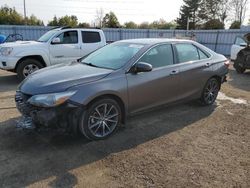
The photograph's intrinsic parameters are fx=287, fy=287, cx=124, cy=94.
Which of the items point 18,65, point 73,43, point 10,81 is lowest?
point 10,81

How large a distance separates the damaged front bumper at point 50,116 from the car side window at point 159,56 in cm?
162

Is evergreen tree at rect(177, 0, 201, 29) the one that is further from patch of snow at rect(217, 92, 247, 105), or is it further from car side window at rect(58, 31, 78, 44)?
patch of snow at rect(217, 92, 247, 105)

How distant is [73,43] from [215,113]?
230 inches

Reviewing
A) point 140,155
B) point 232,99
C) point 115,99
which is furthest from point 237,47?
point 140,155

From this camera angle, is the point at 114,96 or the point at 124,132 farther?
the point at 124,132

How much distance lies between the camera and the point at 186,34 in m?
25.9

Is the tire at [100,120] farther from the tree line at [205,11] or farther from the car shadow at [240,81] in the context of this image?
the tree line at [205,11]

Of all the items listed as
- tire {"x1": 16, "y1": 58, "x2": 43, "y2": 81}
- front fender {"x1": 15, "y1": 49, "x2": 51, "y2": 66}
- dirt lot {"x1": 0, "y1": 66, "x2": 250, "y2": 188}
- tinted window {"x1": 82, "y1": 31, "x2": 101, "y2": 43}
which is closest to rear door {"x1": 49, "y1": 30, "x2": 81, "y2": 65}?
front fender {"x1": 15, "y1": 49, "x2": 51, "y2": 66}

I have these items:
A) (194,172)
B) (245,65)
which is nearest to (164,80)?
(194,172)

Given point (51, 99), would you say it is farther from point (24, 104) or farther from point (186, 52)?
point (186, 52)

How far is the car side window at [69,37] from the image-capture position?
9.85 m

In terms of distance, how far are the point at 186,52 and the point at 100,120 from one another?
8.41ft

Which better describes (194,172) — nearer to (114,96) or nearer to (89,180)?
(89,180)

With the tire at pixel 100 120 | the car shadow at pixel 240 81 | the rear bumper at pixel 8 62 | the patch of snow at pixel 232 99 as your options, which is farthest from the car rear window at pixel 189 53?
the rear bumper at pixel 8 62
